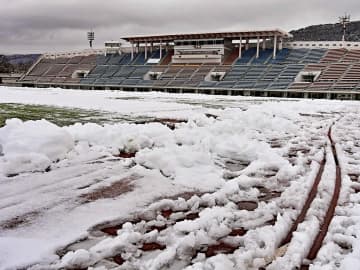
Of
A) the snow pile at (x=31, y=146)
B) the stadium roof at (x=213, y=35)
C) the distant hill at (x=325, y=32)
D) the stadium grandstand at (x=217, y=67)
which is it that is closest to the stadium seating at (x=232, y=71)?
the stadium grandstand at (x=217, y=67)

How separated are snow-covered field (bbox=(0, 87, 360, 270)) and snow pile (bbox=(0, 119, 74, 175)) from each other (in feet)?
0.06

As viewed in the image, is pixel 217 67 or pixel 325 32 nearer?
pixel 217 67

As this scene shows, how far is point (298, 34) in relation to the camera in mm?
141375

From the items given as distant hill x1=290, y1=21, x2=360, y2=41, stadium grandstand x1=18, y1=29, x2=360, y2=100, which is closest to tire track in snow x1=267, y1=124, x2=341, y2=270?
stadium grandstand x1=18, y1=29, x2=360, y2=100

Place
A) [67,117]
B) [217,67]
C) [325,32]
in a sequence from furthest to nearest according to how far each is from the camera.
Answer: [325,32] < [217,67] < [67,117]

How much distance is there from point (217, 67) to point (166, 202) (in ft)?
168

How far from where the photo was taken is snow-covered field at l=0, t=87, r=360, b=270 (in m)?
2.58

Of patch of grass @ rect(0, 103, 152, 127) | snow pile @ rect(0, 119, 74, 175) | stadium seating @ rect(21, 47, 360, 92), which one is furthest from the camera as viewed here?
stadium seating @ rect(21, 47, 360, 92)

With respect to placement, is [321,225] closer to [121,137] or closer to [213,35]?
[121,137]

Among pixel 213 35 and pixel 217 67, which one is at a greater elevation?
pixel 213 35

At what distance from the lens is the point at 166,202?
375cm

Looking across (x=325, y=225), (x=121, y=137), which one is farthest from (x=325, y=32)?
(x=325, y=225)

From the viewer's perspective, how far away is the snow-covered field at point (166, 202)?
2.58 metres

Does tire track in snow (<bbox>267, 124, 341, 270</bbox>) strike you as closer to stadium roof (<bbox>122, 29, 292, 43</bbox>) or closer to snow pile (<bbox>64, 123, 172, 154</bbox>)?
Result: snow pile (<bbox>64, 123, 172, 154</bbox>)
